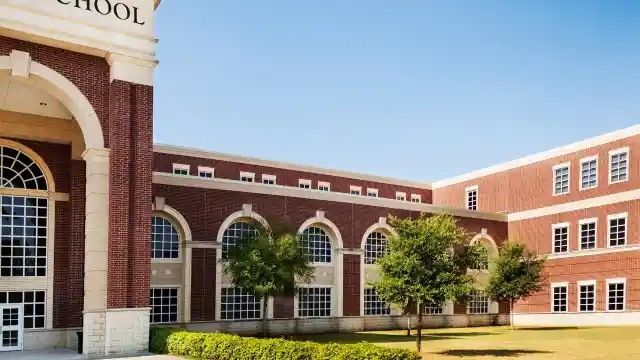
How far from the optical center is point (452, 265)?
88.5 ft

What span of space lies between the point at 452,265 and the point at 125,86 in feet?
49.1

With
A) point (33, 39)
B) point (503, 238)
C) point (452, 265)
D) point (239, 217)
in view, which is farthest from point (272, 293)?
point (503, 238)

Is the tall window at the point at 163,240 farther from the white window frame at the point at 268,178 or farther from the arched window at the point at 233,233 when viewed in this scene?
the white window frame at the point at 268,178

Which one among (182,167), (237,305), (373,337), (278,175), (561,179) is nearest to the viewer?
(373,337)

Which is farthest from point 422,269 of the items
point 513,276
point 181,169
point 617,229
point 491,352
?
point 181,169

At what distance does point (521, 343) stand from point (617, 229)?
15.1m

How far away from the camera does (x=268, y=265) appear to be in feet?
99.3

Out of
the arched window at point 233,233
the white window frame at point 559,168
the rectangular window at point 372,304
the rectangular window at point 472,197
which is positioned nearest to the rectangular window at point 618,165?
the white window frame at point 559,168

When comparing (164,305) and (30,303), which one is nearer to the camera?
(30,303)

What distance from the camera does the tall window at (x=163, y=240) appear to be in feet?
108

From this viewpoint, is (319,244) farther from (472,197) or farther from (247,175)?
(472,197)

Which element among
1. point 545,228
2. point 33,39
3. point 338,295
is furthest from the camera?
point 545,228

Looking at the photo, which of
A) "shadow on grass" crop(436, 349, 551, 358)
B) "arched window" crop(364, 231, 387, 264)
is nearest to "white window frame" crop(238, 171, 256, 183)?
"arched window" crop(364, 231, 387, 264)

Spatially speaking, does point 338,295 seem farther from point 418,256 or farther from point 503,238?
point 503,238
